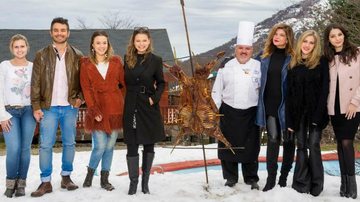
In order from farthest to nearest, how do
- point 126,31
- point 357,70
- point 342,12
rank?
1. point 126,31
2. point 342,12
3. point 357,70

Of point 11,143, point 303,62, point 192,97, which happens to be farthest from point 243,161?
point 11,143

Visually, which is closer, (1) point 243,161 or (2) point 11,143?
(2) point 11,143

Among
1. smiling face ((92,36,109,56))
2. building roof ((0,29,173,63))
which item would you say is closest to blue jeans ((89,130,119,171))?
smiling face ((92,36,109,56))

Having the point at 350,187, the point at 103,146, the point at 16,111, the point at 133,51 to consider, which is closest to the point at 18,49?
the point at 16,111

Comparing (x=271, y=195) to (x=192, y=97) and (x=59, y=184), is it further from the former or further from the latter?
(x=59, y=184)

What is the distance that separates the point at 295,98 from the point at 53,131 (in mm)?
2586

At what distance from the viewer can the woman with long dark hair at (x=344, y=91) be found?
16.5 feet

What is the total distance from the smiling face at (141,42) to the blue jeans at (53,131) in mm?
969

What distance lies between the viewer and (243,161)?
18.3 feet

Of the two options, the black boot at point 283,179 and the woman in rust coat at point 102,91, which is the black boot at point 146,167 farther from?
the black boot at point 283,179

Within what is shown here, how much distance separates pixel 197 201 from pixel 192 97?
46.5 inches

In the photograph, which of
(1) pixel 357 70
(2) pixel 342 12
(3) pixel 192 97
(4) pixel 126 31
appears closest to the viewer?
(1) pixel 357 70

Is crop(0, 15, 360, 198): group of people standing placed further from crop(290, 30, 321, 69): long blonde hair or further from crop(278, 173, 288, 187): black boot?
crop(278, 173, 288, 187): black boot

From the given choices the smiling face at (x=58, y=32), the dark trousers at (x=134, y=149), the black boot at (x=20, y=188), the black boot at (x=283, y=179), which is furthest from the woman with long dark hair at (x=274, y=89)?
the black boot at (x=20, y=188)
